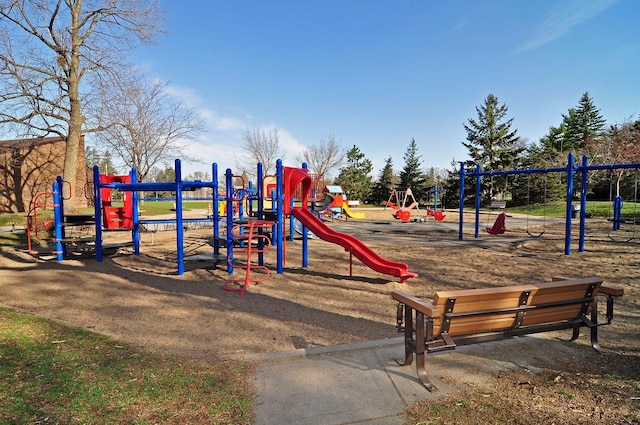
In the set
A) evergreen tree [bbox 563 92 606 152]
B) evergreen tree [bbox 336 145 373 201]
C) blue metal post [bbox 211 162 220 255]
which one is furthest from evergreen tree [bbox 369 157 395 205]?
blue metal post [bbox 211 162 220 255]

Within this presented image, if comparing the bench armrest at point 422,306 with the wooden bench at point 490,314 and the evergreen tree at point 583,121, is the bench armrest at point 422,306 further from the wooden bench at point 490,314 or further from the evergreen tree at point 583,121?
the evergreen tree at point 583,121

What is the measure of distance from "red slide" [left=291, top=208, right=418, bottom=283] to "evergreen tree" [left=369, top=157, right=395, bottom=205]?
4883 centimetres

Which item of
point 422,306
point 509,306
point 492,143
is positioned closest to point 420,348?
point 422,306

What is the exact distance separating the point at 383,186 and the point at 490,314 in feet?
178

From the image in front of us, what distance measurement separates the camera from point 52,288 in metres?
6.77

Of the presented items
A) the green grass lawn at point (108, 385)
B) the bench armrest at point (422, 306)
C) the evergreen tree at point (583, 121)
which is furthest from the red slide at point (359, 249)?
the evergreen tree at point (583, 121)

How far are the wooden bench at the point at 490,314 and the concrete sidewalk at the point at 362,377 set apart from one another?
0.25 meters

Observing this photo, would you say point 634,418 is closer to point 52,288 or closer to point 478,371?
point 478,371

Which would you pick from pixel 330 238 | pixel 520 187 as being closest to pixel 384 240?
pixel 330 238

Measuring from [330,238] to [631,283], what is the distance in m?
5.74

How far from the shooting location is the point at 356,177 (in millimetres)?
57000

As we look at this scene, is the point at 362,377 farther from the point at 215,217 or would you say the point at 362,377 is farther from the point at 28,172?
the point at 28,172

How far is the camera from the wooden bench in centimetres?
316

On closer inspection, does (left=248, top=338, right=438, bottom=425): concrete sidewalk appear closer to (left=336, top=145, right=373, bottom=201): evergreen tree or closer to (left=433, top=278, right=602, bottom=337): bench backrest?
(left=433, top=278, right=602, bottom=337): bench backrest
